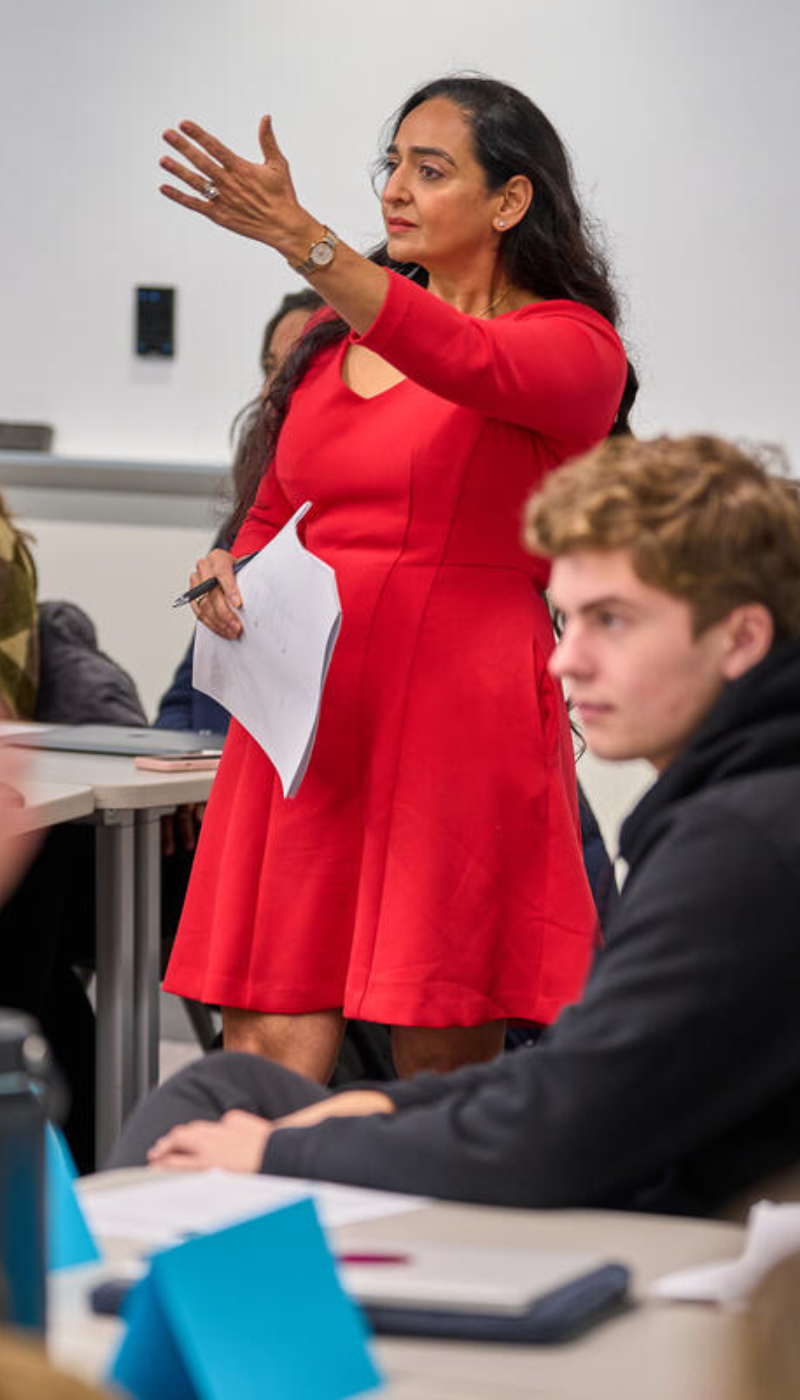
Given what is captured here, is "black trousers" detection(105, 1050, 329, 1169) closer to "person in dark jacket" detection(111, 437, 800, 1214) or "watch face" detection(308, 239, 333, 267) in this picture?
"person in dark jacket" detection(111, 437, 800, 1214)

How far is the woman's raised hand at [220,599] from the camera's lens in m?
2.14

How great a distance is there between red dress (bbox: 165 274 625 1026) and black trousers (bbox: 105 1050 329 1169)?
0.56 m

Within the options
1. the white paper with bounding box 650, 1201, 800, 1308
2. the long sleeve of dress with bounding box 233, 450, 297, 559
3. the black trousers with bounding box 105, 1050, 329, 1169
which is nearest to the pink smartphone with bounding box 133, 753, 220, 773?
the long sleeve of dress with bounding box 233, 450, 297, 559

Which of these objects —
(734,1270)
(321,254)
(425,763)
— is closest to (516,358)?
(321,254)

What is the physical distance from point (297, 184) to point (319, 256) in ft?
9.66

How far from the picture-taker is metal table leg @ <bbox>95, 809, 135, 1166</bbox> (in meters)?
2.88

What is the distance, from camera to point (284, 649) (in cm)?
204

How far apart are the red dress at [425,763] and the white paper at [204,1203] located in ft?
2.59

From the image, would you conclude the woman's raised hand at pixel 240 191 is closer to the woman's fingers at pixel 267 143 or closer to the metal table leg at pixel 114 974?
the woman's fingers at pixel 267 143

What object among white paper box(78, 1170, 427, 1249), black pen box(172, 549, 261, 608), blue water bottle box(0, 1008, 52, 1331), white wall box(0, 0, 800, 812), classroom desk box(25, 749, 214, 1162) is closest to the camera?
blue water bottle box(0, 1008, 52, 1331)

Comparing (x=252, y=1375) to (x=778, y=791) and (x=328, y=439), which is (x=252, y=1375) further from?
(x=328, y=439)

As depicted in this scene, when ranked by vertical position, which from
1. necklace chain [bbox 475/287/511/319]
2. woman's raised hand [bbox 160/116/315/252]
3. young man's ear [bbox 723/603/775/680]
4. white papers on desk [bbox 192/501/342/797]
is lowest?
white papers on desk [bbox 192/501/342/797]

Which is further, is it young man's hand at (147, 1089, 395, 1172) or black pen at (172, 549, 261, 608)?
black pen at (172, 549, 261, 608)

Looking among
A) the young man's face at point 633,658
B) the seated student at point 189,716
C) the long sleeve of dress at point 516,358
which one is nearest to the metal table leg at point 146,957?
the seated student at point 189,716
